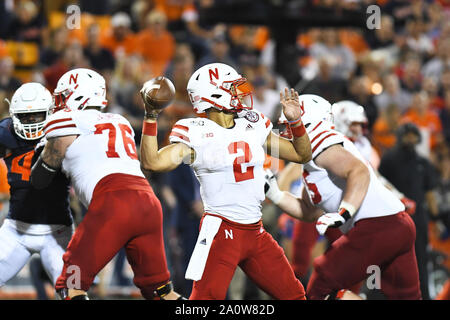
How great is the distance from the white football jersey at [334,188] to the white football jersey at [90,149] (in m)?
1.17

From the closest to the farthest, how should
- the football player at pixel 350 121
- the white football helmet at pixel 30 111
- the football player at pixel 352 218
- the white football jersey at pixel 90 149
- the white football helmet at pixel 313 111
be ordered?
1. the white football jersey at pixel 90 149
2. the football player at pixel 352 218
3. the white football helmet at pixel 313 111
4. the white football helmet at pixel 30 111
5. the football player at pixel 350 121

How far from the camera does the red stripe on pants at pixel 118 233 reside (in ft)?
15.5

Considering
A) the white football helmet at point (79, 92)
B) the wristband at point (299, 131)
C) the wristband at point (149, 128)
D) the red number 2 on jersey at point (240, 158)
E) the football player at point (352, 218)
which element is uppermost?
the white football helmet at point (79, 92)

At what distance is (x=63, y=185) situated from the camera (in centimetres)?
543

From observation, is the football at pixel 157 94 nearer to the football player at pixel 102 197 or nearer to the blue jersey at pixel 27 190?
the football player at pixel 102 197

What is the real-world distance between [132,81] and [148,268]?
512 centimetres

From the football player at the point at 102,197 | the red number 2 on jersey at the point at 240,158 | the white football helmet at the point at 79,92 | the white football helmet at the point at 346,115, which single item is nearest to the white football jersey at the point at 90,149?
the football player at the point at 102,197

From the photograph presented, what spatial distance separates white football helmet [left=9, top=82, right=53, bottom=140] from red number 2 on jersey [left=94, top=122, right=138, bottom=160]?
1.96 feet

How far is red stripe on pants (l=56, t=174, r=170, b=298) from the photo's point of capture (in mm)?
4734

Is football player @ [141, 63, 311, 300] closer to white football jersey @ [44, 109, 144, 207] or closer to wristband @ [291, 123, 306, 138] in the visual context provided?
wristband @ [291, 123, 306, 138]

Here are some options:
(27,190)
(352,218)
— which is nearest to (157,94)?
(27,190)

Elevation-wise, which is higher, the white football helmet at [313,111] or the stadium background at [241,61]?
the white football helmet at [313,111]
